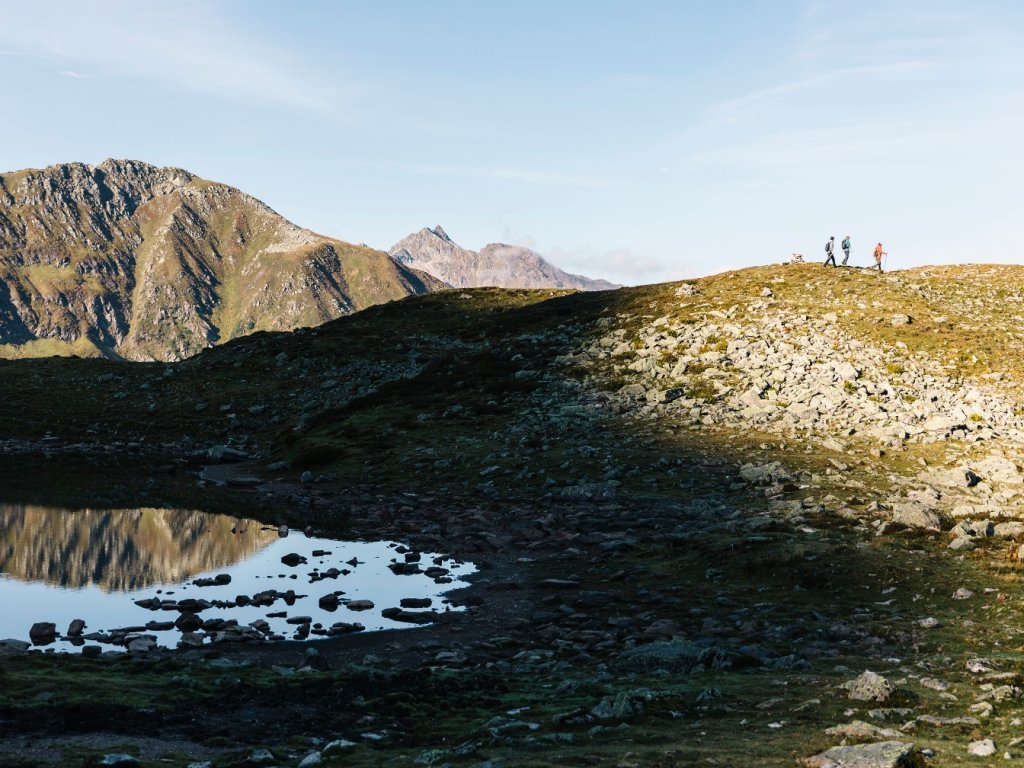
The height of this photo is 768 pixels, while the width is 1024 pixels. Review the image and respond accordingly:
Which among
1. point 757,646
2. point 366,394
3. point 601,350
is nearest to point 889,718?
point 757,646

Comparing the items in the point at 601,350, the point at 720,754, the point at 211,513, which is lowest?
the point at 211,513

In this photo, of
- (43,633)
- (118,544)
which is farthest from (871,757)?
(118,544)

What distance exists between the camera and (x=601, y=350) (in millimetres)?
68812

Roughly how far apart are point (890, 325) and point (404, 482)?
132 feet

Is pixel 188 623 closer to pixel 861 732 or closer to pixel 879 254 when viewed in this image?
pixel 861 732

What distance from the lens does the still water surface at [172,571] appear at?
26.2 meters

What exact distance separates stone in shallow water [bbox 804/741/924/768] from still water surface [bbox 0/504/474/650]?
1579 centimetres

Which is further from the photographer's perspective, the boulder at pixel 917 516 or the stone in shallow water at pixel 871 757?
the boulder at pixel 917 516

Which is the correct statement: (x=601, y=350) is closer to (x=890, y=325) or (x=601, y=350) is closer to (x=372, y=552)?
(x=890, y=325)

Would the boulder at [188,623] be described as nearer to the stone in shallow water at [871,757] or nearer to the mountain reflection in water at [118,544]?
the mountain reflection in water at [118,544]

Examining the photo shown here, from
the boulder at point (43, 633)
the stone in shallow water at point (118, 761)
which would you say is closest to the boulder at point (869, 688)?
the stone in shallow water at point (118, 761)

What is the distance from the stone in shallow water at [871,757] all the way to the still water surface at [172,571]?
51.8ft

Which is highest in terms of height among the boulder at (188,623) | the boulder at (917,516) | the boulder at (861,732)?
the boulder at (861,732)

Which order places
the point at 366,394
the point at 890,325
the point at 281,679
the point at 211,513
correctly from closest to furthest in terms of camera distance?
the point at 281,679 → the point at 211,513 → the point at 890,325 → the point at 366,394
